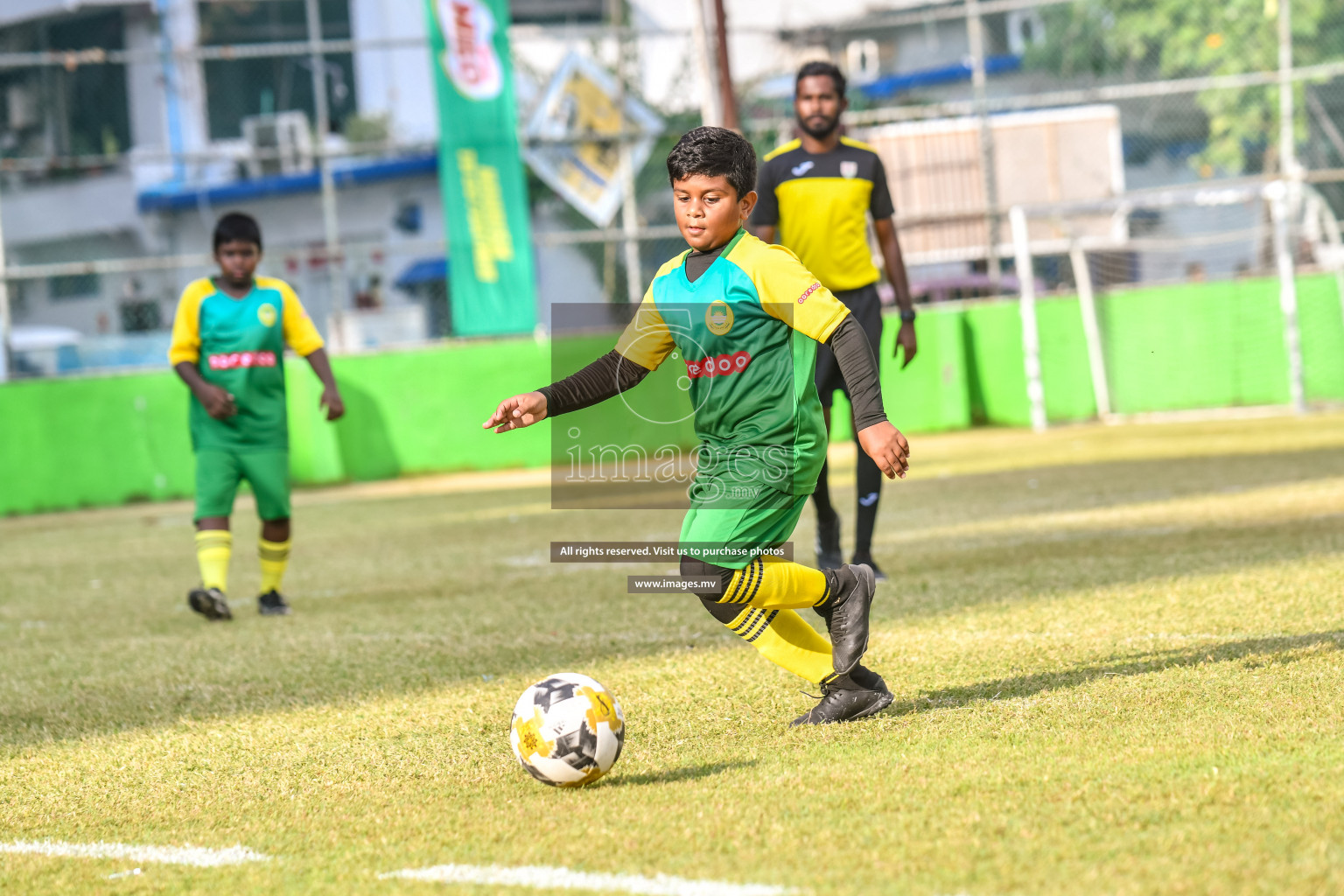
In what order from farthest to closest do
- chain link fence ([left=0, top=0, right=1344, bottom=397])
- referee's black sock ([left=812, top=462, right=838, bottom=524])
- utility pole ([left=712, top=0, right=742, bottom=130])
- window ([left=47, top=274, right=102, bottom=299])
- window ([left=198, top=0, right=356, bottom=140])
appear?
window ([left=198, top=0, right=356, bottom=140]), window ([left=47, top=274, right=102, bottom=299]), chain link fence ([left=0, top=0, right=1344, bottom=397]), utility pole ([left=712, top=0, right=742, bottom=130]), referee's black sock ([left=812, top=462, right=838, bottom=524])

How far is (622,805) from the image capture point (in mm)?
3227

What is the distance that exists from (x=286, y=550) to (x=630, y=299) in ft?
30.9

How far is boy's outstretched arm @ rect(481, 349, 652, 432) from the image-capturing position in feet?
12.6

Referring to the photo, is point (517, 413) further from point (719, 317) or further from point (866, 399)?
point (866, 399)

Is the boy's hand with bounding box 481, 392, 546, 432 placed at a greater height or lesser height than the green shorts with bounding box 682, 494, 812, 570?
greater

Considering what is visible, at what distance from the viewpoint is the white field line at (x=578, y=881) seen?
2.55 m

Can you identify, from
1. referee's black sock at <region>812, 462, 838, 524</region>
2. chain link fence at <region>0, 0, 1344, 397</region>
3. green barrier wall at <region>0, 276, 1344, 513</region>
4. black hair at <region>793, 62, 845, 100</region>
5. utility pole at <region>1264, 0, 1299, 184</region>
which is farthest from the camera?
chain link fence at <region>0, 0, 1344, 397</region>

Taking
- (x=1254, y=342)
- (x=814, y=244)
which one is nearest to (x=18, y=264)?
(x=1254, y=342)

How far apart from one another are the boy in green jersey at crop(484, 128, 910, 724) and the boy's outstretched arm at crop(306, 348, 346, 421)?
3.56 meters

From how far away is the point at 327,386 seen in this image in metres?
7.36

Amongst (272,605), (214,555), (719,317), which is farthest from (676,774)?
(214,555)

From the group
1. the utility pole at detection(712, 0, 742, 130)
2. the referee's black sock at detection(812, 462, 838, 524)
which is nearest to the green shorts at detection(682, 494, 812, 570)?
the referee's black sock at detection(812, 462, 838, 524)

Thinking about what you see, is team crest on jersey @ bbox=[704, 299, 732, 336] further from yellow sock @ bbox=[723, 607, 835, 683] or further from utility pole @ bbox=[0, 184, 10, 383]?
utility pole @ bbox=[0, 184, 10, 383]

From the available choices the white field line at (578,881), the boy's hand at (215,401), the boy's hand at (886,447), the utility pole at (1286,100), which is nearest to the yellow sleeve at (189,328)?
the boy's hand at (215,401)
